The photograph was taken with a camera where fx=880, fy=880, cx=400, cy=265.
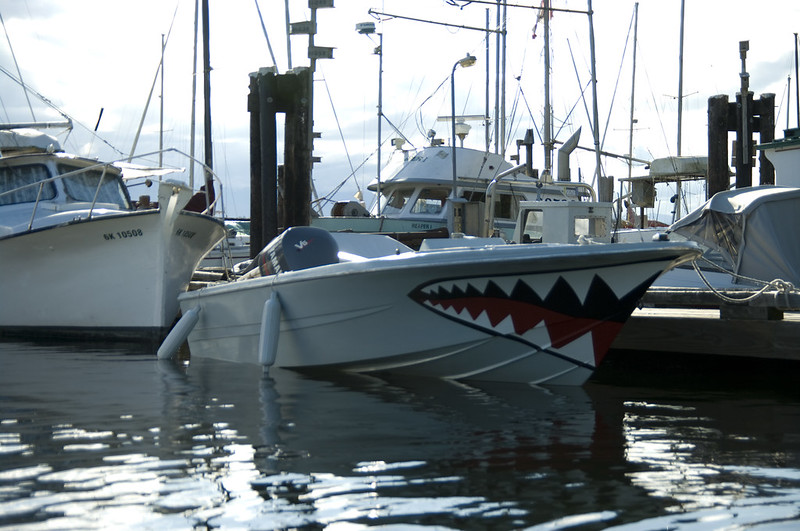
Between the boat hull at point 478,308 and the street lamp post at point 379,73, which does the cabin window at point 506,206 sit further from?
the boat hull at point 478,308

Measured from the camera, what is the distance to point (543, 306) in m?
7.10

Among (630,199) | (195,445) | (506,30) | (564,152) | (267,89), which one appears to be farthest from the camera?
(630,199)

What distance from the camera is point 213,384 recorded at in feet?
26.2

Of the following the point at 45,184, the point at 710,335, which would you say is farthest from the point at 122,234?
the point at 710,335

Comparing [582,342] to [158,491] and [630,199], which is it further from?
[630,199]

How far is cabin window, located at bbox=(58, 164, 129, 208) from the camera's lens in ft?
47.1

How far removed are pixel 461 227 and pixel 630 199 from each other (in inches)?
432

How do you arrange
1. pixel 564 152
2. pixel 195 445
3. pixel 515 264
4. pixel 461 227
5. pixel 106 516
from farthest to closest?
1. pixel 461 227
2. pixel 564 152
3. pixel 515 264
4. pixel 195 445
5. pixel 106 516

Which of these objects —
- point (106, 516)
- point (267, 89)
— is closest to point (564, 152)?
point (267, 89)

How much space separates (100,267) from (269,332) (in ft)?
17.5

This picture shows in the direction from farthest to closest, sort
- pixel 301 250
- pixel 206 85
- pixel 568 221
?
pixel 206 85 < pixel 568 221 < pixel 301 250

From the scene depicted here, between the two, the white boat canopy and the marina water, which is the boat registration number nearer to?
the marina water

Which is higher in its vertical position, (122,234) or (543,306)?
(122,234)

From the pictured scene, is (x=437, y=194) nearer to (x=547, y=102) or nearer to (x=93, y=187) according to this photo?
(x=547, y=102)
